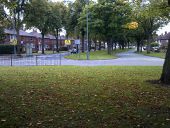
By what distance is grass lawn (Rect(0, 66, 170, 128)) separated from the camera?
7830 mm

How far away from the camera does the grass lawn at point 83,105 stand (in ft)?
25.7

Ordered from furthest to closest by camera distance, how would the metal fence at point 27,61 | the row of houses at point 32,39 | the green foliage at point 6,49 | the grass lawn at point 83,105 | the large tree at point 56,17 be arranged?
the row of houses at point 32,39 → the large tree at point 56,17 → the green foliage at point 6,49 → the metal fence at point 27,61 → the grass lawn at point 83,105

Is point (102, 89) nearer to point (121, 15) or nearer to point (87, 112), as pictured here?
point (87, 112)

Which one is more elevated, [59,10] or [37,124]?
[59,10]

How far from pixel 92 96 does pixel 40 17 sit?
53.8 m

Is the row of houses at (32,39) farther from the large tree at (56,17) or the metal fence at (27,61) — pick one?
the metal fence at (27,61)

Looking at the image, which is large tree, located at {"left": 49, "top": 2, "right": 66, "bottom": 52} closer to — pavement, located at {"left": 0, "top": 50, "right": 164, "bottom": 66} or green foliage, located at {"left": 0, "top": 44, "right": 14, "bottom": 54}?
green foliage, located at {"left": 0, "top": 44, "right": 14, "bottom": 54}

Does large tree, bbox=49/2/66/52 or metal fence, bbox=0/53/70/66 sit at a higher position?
large tree, bbox=49/2/66/52

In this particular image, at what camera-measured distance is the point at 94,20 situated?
63.7 meters

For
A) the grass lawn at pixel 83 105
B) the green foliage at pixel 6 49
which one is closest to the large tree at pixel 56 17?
the green foliage at pixel 6 49

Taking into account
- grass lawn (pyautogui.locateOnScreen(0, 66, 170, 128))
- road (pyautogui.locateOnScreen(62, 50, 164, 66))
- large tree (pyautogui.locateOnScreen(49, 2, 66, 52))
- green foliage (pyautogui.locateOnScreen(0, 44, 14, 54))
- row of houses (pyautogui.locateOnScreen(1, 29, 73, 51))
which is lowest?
road (pyautogui.locateOnScreen(62, 50, 164, 66))

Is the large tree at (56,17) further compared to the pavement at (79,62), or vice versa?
the large tree at (56,17)

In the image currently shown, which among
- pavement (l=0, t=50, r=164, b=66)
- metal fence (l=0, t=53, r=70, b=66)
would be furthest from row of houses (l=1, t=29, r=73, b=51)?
pavement (l=0, t=50, r=164, b=66)

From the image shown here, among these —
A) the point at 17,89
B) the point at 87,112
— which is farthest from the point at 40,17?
the point at 87,112
